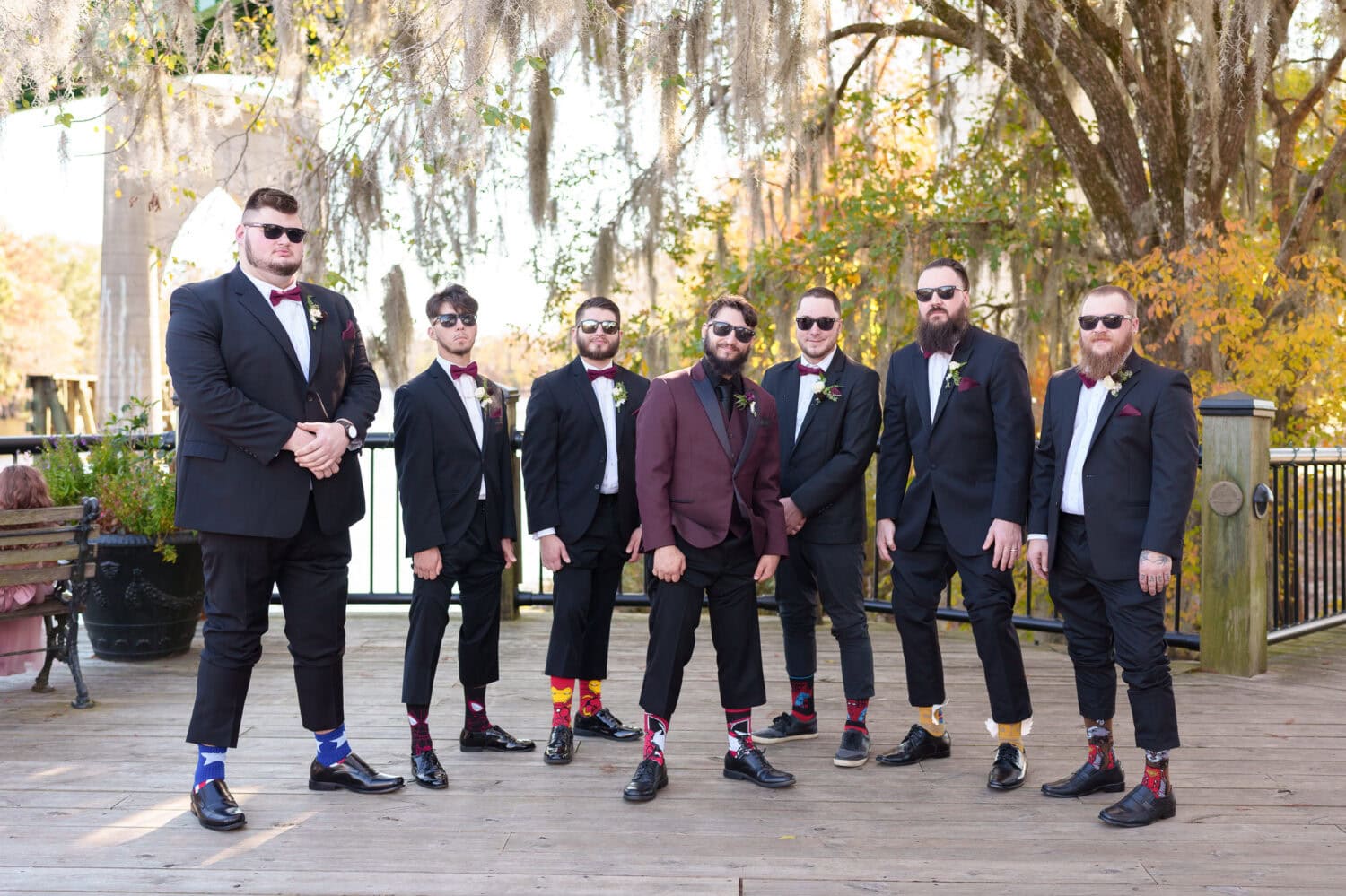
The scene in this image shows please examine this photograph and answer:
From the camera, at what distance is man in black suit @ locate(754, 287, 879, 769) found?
4102mm

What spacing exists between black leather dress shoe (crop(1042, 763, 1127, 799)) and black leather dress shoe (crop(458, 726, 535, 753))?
1.77 m

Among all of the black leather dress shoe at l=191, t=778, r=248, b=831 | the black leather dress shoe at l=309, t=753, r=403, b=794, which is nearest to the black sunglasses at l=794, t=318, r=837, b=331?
the black leather dress shoe at l=309, t=753, r=403, b=794

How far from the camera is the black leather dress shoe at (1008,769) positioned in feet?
12.1

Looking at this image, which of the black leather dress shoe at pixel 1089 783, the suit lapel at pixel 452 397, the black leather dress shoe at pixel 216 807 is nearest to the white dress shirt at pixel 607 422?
the suit lapel at pixel 452 397

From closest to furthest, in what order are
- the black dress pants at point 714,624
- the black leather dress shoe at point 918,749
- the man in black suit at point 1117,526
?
the man in black suit at point 1117,526 → the black dress pants at point 714,624 → the black leather dress shoe at point 918,749

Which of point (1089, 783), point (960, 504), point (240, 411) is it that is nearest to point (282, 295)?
point (240, 411)

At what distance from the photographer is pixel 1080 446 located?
3.60 m

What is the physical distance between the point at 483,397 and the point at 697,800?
60.7 inches

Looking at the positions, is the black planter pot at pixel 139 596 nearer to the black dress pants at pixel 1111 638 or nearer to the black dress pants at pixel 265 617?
the black dress pants at pixel 265 617

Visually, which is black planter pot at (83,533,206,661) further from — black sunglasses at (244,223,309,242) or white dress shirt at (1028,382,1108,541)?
white dress shirt at (1028,382,1108,541)

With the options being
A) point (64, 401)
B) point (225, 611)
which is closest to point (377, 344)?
point (225, 611)

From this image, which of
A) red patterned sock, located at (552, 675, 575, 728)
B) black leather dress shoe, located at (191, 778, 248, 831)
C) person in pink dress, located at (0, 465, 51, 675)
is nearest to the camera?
black leather dress shoe, located at (191, 778, 248, 831)

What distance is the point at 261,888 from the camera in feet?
9.41

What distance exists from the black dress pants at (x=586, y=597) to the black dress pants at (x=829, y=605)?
63 centimetres
